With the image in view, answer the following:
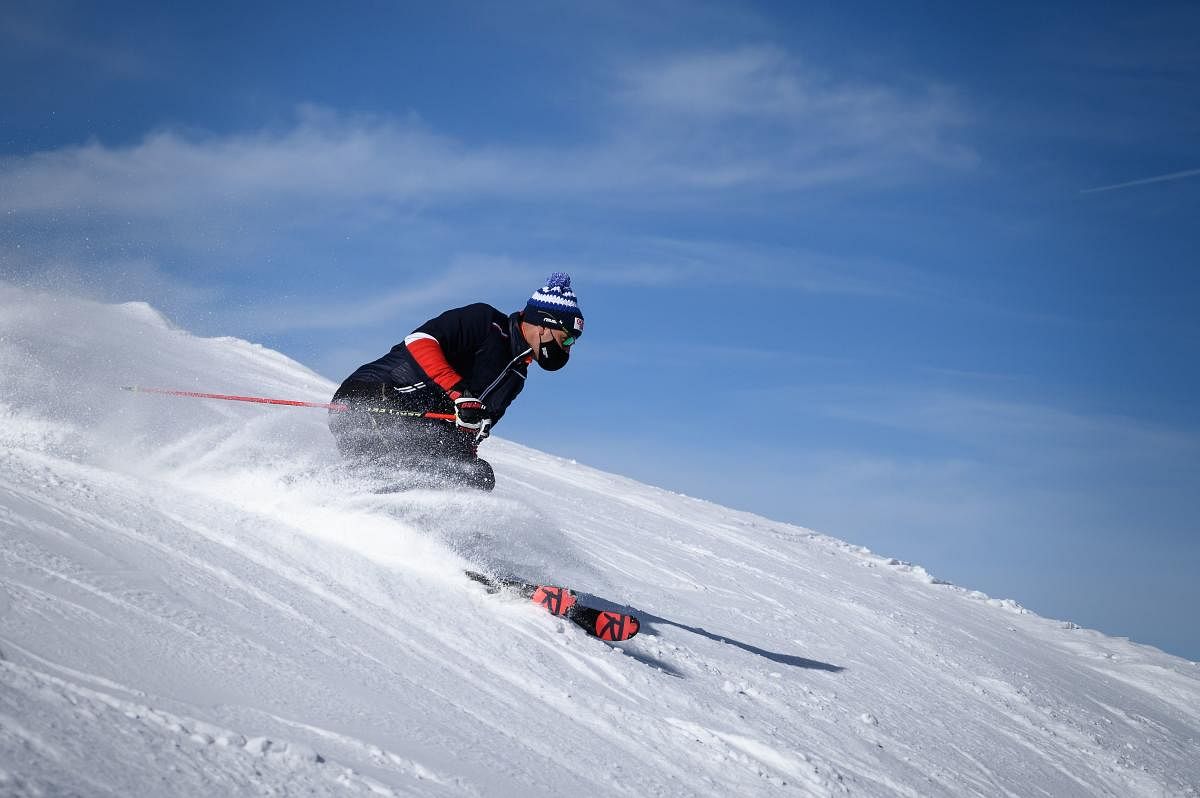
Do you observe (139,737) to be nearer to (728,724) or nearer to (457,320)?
(728,724)

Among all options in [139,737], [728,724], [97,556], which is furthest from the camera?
[728,724]

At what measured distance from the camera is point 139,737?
1758mm

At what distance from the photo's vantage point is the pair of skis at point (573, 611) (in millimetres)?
4309

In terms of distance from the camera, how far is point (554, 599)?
14.2 feet

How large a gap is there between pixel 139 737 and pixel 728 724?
8.07 ft

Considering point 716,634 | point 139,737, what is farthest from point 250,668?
point 716,634

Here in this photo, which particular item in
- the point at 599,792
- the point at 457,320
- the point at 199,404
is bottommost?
the point at 599,792

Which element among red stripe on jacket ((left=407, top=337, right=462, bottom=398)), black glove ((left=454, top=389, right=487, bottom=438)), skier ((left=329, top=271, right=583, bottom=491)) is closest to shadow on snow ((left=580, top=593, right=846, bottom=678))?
skier ((left=329, top=271, right=583, bottom=491))

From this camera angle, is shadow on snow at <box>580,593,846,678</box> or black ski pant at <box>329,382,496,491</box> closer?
black ski pant at <box>329,382,496,491</box>

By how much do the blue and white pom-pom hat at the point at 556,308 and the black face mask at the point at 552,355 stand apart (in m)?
0.10

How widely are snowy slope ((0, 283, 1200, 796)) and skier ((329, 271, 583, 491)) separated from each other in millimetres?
270

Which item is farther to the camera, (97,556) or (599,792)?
(97,556)

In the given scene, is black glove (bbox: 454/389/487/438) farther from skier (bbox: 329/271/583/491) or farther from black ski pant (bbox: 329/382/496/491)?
black ski pant (bbox: 329/382/496/491)

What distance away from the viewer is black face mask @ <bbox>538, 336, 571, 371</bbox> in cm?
503
